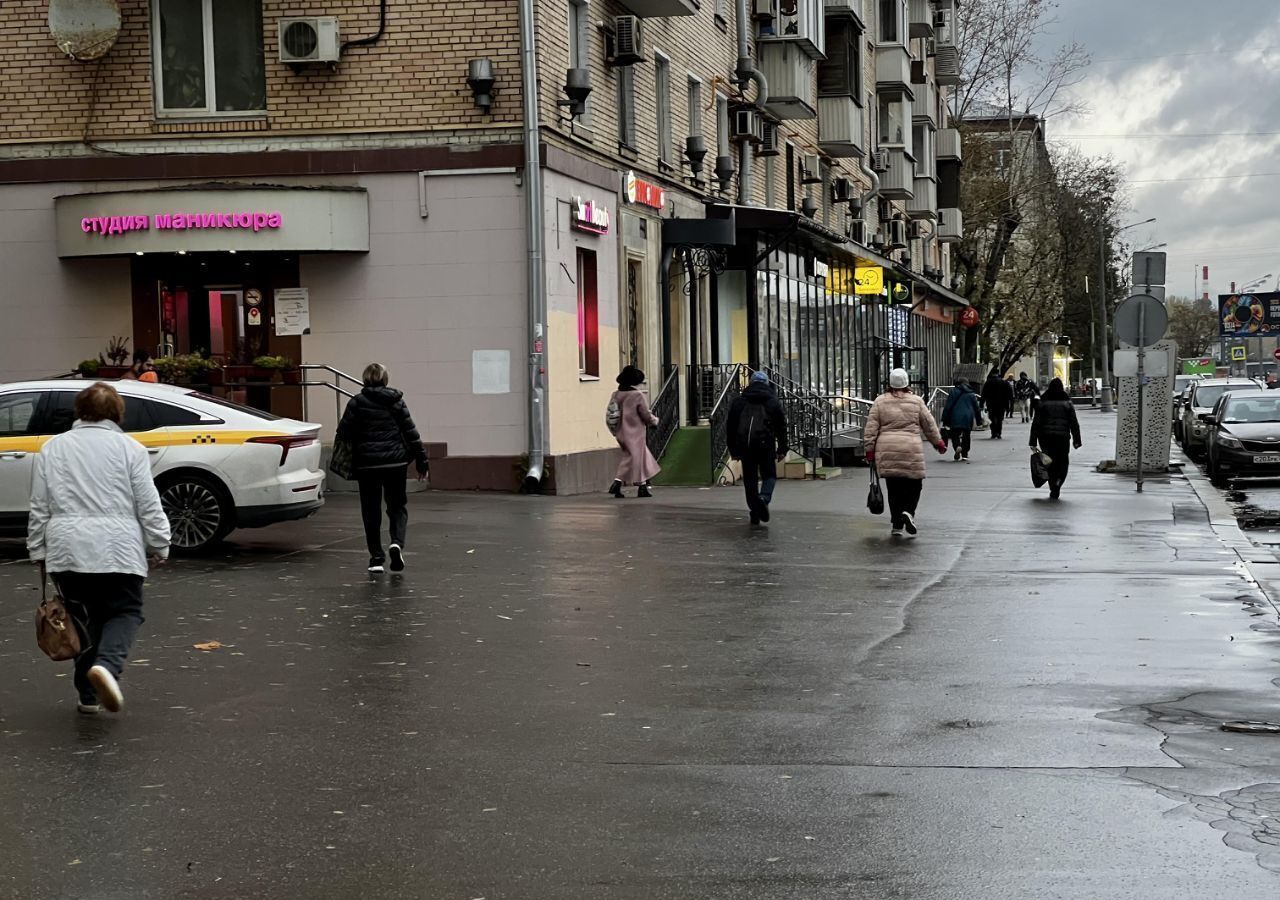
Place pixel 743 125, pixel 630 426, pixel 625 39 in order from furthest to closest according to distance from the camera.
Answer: pixel 743 125 < pixel 625 39 < pixel 630 426

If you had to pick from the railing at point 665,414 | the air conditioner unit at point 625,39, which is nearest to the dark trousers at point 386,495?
the railing at point 665,414

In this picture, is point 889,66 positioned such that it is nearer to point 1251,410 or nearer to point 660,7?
point 1251,410

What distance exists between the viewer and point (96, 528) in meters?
7.96

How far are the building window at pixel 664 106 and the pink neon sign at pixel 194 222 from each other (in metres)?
8.96

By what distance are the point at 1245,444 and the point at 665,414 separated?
29.3 ft

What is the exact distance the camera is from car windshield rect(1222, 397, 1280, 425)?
27.8m

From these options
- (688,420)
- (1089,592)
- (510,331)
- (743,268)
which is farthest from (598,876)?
(743,268)

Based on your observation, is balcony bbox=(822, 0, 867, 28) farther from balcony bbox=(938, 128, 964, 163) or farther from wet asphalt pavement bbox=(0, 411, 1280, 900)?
wet asphalt pavement bbox=(0, 411, 1280, 900)

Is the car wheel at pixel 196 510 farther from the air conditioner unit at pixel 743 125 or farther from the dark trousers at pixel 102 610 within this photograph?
the air conditioner unit at pixel 743 125

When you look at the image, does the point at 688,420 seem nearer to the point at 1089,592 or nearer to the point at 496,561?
the point at 496,561

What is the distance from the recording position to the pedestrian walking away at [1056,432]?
73.5 ft

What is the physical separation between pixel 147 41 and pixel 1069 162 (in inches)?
2110

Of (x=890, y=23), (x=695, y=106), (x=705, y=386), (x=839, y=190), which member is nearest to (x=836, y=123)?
(x=839, y=190)

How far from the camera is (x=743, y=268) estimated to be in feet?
104
